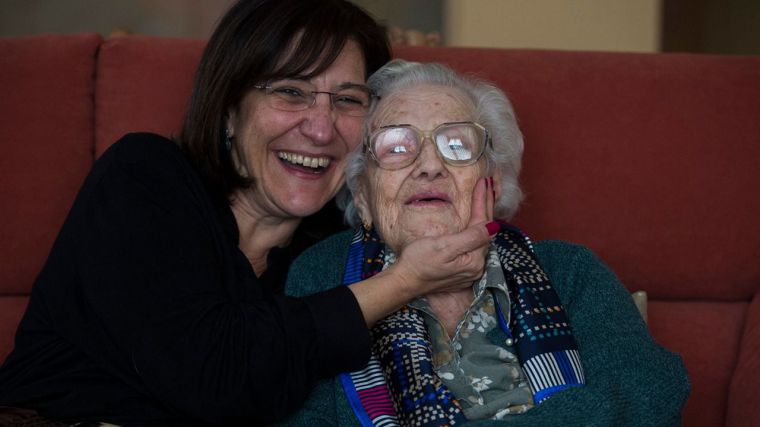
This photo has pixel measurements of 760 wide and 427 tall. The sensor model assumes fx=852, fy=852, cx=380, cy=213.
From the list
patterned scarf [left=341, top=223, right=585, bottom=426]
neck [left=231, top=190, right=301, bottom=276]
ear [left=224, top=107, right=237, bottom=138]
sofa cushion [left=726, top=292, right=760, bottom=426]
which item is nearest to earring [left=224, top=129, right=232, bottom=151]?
ear [left=224, top=107, right=237, bottom=138]

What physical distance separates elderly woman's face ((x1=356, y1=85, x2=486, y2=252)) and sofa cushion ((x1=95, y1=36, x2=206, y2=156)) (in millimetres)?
650

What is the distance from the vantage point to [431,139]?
1803 mm

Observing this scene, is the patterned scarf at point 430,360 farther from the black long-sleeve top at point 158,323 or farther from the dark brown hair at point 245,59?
the dark brown hair at point 245,59

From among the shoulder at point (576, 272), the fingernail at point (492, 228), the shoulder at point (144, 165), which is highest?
the shoulder at point (144, 165)

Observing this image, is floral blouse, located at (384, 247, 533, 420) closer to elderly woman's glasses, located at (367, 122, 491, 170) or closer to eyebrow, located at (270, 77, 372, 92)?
elderly woman's glasses, located at (367, 122, 491, 170)

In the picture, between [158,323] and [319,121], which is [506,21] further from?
[158,323]

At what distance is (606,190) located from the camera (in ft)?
7.47

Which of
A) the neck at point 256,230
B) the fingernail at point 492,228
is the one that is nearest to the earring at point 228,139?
the neck at point 256,230

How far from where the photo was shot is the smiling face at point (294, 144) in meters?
1.90

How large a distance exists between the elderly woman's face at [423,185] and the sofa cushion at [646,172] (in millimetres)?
470

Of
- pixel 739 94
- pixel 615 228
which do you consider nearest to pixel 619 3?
pixel 739 94

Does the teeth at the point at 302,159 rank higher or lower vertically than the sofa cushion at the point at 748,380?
higher

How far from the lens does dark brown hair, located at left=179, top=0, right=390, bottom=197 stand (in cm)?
188

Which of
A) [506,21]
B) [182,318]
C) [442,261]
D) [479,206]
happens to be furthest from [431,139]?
[506,21]
